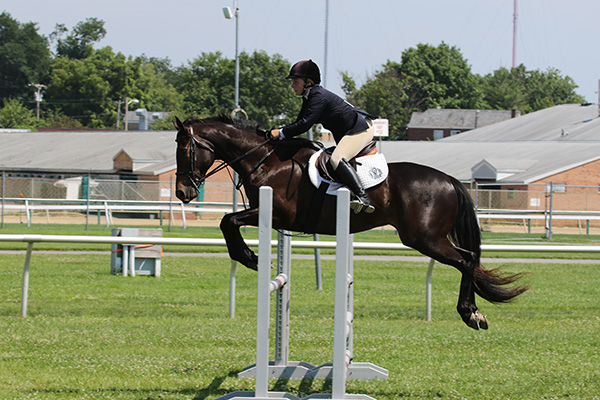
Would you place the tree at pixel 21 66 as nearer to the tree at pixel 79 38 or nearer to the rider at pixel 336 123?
the tree at pixel 79 38

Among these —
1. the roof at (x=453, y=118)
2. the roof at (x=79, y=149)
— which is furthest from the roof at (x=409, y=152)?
the roof at (x=453, y=118)

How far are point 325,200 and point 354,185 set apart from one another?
33 cm

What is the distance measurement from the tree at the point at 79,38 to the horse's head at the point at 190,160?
122 m

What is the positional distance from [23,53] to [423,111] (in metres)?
58.0

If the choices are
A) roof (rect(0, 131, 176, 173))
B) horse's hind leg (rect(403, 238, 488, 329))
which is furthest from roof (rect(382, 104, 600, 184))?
horse's hind leg (rect(403, 238, 488, 329))

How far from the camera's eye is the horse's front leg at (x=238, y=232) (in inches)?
280

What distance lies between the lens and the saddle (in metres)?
7.30

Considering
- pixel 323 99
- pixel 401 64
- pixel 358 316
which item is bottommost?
pixel 358 316

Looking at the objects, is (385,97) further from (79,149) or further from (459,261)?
(459,261)

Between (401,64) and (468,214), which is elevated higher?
(401,64)

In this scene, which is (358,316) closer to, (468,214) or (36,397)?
(468,214)

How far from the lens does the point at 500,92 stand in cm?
11925

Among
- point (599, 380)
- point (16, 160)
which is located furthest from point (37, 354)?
point (16, 160)

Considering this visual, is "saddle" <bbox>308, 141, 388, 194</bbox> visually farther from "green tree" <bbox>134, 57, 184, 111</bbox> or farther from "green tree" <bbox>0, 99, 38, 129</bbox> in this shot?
"green tree" <bbox>134, 57, 184, 111</bbox>
